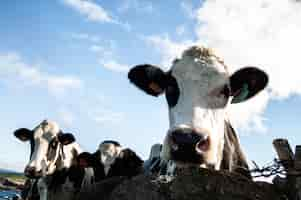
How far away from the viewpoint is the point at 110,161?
10219mm

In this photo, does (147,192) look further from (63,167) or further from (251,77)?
(63,167)

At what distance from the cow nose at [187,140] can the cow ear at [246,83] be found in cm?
170

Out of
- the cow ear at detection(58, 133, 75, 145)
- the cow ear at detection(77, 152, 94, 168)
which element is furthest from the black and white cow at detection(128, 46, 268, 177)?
the cow ear at detection(58, 133, 75, 145)

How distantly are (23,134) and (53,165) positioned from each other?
124 centimetres

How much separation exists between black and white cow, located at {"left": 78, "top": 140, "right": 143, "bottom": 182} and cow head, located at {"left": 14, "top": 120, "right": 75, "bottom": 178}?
631 millimetres

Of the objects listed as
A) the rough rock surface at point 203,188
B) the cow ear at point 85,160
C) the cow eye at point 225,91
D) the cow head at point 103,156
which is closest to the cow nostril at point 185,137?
the rough rock surface at point 203,188

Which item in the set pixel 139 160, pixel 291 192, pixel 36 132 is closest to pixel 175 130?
pixel 291 192

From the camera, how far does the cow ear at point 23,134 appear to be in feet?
33.9

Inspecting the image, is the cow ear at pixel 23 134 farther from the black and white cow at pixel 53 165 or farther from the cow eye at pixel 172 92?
the cow eye at pixel 172 92

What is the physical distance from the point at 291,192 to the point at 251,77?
2.53 m

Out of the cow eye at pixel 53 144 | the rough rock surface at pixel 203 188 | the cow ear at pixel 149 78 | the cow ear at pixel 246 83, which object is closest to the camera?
the rough rock surface at pixel 203 188

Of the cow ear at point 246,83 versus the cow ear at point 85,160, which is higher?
the cow ear at point 246,83

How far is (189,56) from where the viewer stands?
555cm

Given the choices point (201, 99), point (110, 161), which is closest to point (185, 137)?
point (201, 99)
